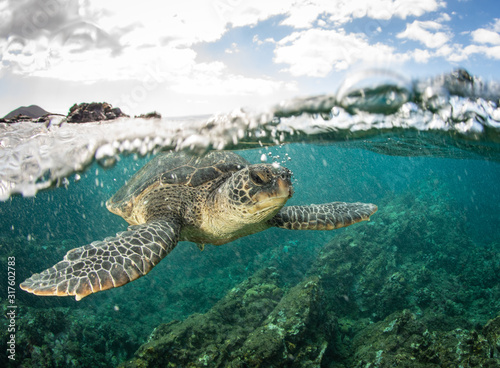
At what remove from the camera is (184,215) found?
5066 mm

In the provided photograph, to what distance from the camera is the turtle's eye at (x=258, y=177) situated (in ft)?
12.0

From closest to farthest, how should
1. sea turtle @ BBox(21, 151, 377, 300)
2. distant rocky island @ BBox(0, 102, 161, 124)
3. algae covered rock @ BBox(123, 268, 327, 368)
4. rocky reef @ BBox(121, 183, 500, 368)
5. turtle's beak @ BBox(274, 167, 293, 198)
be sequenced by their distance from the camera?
1. sea turtle @ BBox(21, 151, 377, 300)
2. turtle's beak @ BBox(274, 167, 293, 198)
3. rocky reef @ BBox(121, 183, 500, 368)
4. algae covered rock @ BBox(123, 268, 327, 368)
5. distant rocky island @ BBox(0, 102, 161, 124)

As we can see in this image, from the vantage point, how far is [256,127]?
6.77 m

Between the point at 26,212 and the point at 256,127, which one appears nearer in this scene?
the point at 256,127

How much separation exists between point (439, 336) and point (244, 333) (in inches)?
141

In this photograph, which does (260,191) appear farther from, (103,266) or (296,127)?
(296,127)

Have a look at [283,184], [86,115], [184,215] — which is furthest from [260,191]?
[86,115]

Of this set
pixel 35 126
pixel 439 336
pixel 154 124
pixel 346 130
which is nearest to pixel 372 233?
pixel 346 130

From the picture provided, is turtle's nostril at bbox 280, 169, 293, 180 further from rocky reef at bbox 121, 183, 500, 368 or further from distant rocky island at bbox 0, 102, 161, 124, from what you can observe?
distant rocky island at bbox 0, 102, 161, 124

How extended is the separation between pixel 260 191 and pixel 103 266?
221 cm

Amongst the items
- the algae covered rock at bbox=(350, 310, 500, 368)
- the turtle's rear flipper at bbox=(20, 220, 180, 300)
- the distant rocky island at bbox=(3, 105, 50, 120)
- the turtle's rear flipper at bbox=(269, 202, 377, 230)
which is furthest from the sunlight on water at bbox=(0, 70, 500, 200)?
the algae covered rock at bbox=(350, 310, 500, 368)

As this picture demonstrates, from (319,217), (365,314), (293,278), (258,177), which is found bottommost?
(293,278)

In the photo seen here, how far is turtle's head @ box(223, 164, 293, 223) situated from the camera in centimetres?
356

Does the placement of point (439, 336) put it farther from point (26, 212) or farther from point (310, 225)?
point (26, 212)
